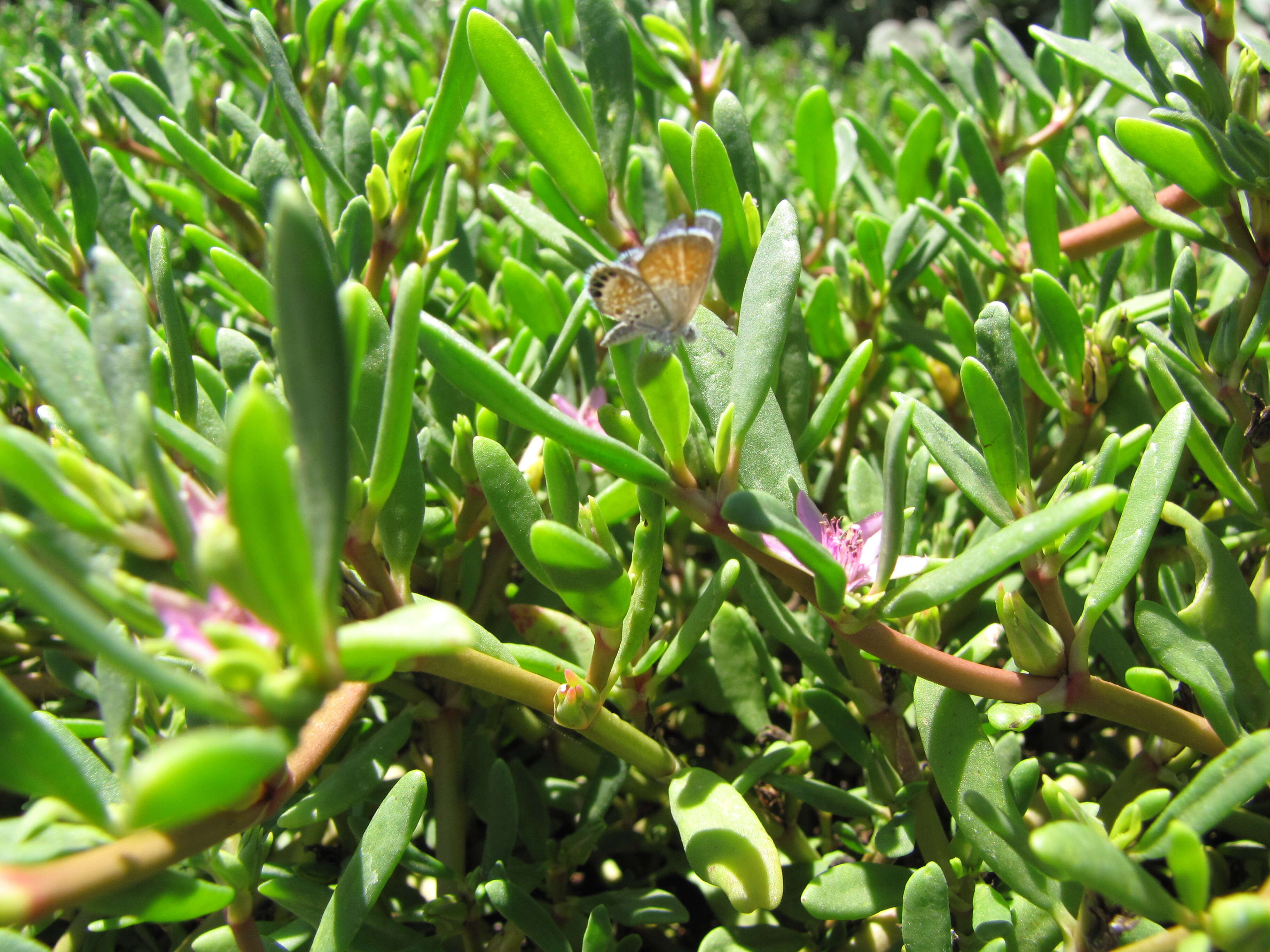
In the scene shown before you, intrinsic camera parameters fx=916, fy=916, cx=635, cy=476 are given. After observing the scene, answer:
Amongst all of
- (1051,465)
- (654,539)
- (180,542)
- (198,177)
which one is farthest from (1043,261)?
(198,177)

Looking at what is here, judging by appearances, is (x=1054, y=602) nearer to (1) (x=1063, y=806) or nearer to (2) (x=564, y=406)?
(1) (x=1063, y=806)

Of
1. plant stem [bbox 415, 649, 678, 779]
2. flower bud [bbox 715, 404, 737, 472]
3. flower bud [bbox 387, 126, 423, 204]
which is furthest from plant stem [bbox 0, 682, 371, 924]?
flower bud [bbox 387, 126, 423, 204]

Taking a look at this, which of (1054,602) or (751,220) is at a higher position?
(751,220)

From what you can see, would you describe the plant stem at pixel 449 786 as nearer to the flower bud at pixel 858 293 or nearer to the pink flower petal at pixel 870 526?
the pink flower petal at pixel 870 526

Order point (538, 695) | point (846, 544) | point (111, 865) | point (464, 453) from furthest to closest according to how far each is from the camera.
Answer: point (464, 453) → point (846, 544) → point (538, 695) → point (111, 865)

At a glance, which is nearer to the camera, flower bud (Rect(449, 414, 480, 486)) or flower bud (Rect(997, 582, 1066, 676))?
flower bud (Rect(997, 582, 1066, 676))

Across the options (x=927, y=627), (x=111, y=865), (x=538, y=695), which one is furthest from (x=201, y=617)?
(x=927, y=627)

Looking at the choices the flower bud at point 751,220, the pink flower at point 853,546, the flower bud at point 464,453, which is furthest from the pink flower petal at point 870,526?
the flower bud at point 464,453

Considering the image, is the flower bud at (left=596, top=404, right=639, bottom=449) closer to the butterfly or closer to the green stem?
the butterfly
